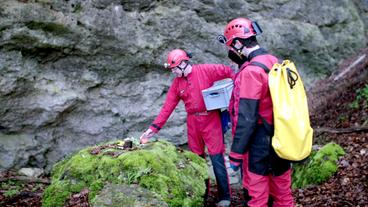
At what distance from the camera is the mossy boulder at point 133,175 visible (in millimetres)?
5004

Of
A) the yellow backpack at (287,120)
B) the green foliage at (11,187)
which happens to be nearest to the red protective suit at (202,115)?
the yellow backpack at (287,120)

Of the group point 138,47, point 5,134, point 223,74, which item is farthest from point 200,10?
point 5,134

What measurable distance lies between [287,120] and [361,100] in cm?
582

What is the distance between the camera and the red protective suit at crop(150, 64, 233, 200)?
672cm

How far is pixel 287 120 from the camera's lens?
438cm

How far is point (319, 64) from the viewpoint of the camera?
13172 mm

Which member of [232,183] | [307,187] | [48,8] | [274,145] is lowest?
[232,183]

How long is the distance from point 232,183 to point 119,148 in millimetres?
3786

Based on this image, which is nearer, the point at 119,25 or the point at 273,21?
the point at 119,25

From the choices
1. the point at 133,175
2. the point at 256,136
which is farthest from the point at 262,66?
the point at 133,175

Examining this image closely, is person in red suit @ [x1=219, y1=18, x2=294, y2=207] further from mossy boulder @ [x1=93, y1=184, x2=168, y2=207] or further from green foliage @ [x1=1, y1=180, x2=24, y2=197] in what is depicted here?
green foliage @ [x1=1, y1=180, x2=24, y2=197]

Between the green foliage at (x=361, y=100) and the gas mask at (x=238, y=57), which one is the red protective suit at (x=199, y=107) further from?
the green foliage at (x=361, y=100)

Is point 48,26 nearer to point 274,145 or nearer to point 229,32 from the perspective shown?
point 229,32

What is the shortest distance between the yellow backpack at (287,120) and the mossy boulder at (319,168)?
2644mm
